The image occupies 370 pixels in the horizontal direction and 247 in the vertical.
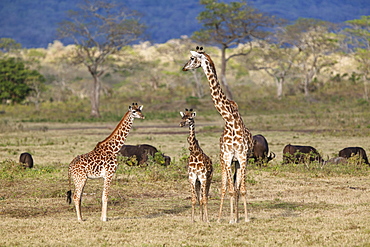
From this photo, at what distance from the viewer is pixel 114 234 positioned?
28.0ft

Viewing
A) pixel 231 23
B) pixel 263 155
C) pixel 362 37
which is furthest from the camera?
pixel 362 37

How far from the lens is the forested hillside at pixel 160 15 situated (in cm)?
18300

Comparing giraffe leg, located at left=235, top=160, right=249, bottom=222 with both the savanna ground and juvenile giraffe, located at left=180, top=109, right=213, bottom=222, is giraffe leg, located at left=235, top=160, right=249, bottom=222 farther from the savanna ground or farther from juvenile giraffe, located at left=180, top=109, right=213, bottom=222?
juvenile giraffe, located at left=180, top=109, right=213, bottom=222

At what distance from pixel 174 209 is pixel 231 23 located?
37971 millimetres

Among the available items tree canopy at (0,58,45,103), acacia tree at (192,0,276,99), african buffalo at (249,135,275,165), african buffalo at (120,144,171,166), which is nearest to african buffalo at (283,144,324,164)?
african buffalo at (249,135,275,165)

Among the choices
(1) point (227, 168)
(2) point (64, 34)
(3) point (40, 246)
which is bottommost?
(3) point (40, 246)

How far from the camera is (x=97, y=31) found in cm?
4459

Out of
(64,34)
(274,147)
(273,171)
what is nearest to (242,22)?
(64,34)

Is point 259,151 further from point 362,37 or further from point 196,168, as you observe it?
point 362,37

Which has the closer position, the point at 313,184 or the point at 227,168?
the point at 227,168

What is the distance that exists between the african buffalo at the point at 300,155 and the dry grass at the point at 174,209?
2.06ft

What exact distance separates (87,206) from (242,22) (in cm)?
3770

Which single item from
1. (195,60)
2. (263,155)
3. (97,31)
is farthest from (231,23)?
(195,60)

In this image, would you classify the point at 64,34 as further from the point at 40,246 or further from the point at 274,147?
the point at 40,246
